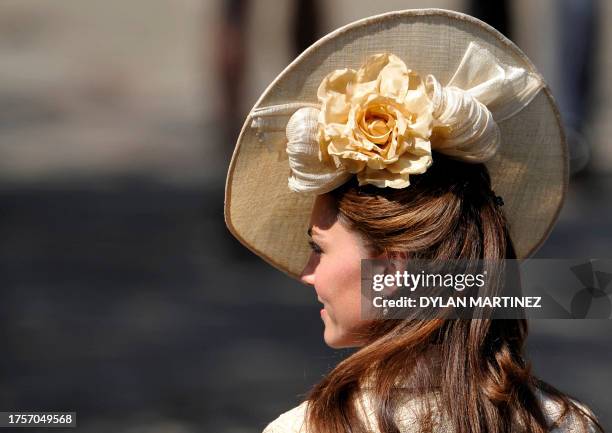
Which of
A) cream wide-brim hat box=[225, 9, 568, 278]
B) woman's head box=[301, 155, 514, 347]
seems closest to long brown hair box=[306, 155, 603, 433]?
woman's head box=[301, 155, 514, 347]

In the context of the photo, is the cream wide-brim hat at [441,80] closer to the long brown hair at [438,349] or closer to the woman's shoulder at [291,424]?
the long brown hair at [438,349]

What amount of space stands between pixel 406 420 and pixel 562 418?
294mm

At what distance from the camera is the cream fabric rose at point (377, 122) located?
1820mm

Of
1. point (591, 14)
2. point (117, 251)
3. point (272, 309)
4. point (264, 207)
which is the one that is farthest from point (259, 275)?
point (264, 207)

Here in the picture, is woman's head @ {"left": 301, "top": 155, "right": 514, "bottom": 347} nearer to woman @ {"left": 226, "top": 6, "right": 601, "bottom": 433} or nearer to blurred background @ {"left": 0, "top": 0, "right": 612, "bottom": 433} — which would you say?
woman @ {"left": 226, "top": 6, "right": 601, "bottom": 433}

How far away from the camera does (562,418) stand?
1.85m

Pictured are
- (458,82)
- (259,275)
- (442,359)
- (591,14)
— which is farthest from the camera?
(591,14)

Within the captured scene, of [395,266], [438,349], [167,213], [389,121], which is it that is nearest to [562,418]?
[438,349]

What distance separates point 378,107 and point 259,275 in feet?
11.6

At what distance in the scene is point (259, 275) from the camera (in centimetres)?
536

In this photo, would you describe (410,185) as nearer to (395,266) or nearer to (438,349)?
(395,266)

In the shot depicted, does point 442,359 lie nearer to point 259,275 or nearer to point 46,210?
point 259,275

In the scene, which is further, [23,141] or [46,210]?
[23,141]

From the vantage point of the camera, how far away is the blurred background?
13.9ft
